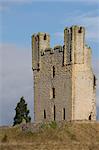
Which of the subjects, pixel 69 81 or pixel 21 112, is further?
pixel 21 112

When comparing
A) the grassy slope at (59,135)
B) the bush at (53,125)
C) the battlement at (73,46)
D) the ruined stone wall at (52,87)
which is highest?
the battlement at (73,46)

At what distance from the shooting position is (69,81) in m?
50.6

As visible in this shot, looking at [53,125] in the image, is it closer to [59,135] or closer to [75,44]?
[59,135]

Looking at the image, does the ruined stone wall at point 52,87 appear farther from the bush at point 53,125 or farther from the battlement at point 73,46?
the bush at point 53,125

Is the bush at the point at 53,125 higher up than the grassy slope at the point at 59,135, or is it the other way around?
the bush at the point at 53,125

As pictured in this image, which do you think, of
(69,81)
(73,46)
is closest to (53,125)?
(69,81)

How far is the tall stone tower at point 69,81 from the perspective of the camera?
1981 inches

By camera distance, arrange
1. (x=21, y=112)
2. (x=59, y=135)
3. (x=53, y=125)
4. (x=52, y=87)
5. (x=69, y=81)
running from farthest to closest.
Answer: (x=21, y=112) → (x=52, y=87) → (x=69, y=81) → (x=53, y=125) → (x=59, y=135)

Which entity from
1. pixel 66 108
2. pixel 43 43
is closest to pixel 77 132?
pixel 66 108

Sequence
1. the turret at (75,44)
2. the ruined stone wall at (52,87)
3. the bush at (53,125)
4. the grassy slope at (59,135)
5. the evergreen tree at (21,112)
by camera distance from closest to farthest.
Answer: the grassy slope at (59,135)
the bush at (53,125)
the turret at (75,44)
the ruined stone wall at (52,87)
the evergreen tree at (21,112)

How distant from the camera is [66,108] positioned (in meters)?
50.8

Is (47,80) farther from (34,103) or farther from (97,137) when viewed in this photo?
(97,137)

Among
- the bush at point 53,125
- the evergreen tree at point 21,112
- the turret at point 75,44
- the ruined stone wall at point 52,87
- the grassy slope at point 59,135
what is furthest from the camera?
the evergreen tree at point 21,112

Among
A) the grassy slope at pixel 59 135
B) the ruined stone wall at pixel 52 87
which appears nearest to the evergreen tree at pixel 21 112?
the ruined stone wall at pixel 52 87
